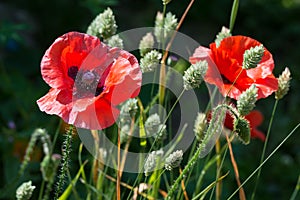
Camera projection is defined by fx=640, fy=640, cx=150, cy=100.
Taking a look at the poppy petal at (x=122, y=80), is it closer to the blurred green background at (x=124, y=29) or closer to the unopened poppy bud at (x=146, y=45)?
the unopened poppy bud at (x=146, y=45)

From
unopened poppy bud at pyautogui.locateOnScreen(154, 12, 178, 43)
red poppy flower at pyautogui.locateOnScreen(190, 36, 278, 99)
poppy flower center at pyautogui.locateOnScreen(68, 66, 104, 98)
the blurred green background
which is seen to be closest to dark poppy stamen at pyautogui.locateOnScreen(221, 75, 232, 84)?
red poppy flower at pyautogui.locateOnScreen(190, 36, 278, 99)

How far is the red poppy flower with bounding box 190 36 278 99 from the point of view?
110 cm

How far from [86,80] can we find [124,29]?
6.52 ft

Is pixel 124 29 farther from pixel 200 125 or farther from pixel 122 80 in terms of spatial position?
pixel 122 80

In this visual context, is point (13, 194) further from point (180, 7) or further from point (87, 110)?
point (180, 7)

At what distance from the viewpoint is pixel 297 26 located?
308cm

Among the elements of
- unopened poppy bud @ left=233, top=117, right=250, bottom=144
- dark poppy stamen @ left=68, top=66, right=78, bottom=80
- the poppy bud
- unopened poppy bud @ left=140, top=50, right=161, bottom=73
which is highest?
unopened poppy bud @ left=140, top=50, right=161, bottom=73

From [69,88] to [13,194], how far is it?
1.98 feet

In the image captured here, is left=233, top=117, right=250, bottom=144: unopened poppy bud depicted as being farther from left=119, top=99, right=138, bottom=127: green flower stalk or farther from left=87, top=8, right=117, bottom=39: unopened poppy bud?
left=87, top=8, right=117, bottom=39: unopened poppy bud

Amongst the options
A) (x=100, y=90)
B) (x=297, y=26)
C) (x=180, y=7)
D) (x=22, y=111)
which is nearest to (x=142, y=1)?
(x=180, y=7)

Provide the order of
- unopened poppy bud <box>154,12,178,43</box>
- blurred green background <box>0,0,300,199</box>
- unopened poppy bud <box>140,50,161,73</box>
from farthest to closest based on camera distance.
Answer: blurred green background <box>0,0,300,199</box>, unopened poppy bud <box>154,12,178,43</box>, unopened poppy bud <box>140,50,161,73</box>

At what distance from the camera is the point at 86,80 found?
0.98m

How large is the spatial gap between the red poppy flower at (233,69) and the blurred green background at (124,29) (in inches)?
21.2

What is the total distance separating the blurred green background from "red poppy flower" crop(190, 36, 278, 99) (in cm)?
54
